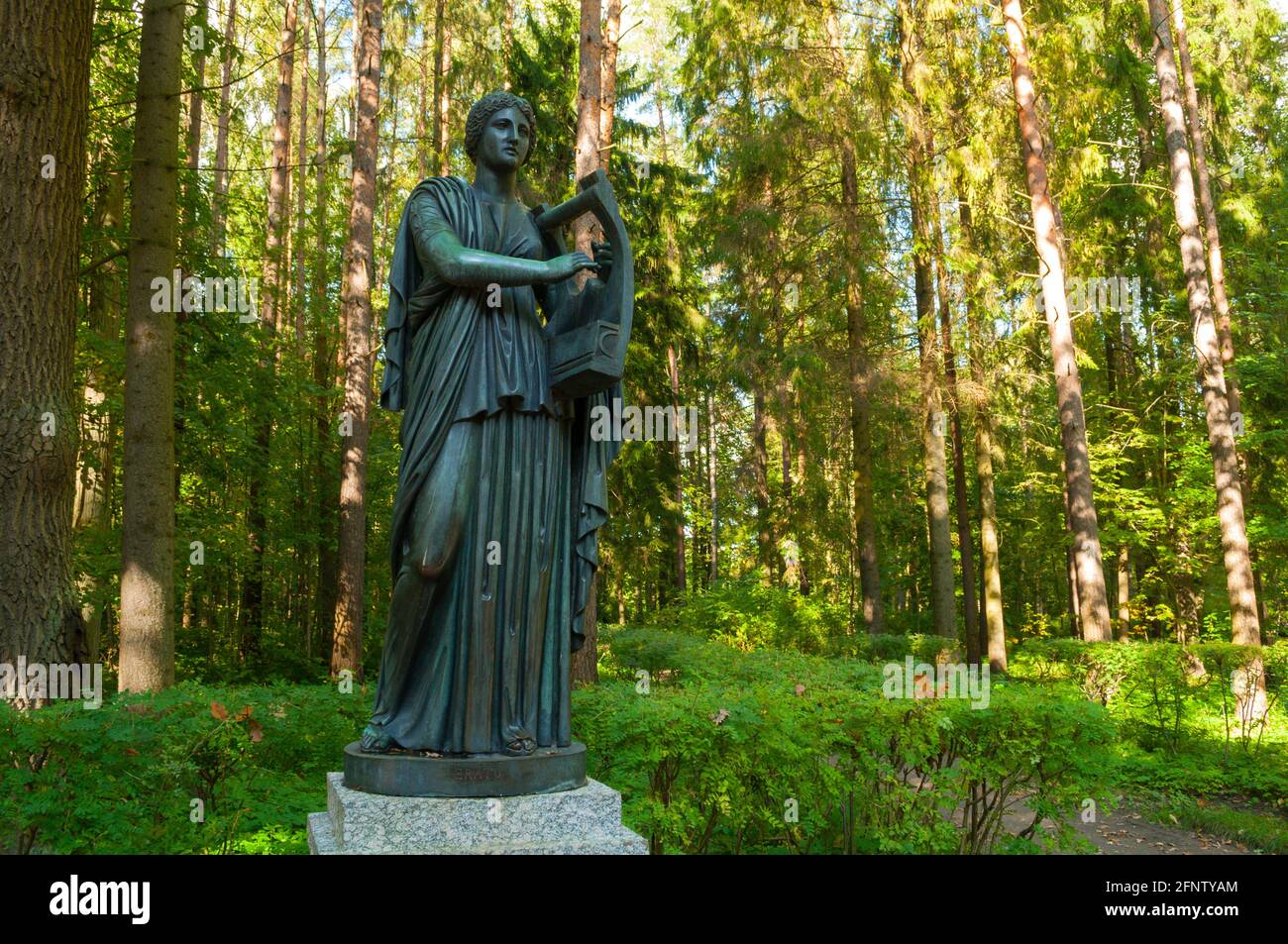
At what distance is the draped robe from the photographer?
3.69m

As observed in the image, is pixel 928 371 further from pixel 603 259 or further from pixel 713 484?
pixel 603 259

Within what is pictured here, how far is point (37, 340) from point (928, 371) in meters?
14.6

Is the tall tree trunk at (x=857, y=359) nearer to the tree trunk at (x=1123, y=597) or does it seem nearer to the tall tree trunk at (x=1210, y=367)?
the tall tree trunk at (x=1210, y=367)

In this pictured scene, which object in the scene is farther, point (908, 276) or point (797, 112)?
point (908, 276)

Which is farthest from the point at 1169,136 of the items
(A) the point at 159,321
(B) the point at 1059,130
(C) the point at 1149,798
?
(A) the point at 159,321

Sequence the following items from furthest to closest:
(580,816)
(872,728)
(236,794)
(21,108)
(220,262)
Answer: (220,262)
(21,108)
(872,728)
(236,794)
(580,816)

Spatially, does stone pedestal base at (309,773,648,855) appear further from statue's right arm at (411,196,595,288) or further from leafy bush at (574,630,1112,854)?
statue's right arm at (411,196,595,288)

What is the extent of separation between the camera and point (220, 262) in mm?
12438

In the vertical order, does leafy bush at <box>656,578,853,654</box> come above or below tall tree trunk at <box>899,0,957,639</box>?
below

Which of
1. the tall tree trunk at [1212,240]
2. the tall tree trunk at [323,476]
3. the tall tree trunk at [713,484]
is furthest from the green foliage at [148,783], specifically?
the tall tree trunk at [713,484]

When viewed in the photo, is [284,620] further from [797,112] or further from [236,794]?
[236,794]

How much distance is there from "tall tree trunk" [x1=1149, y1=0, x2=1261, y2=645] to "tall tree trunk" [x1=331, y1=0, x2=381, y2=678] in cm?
1255

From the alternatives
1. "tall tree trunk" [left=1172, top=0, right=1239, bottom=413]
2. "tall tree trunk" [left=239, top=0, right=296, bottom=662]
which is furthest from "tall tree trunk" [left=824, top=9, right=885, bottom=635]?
"tall tree trunk" [left=239, top=0, right=296, bottom=662]

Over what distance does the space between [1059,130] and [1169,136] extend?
2.69m
